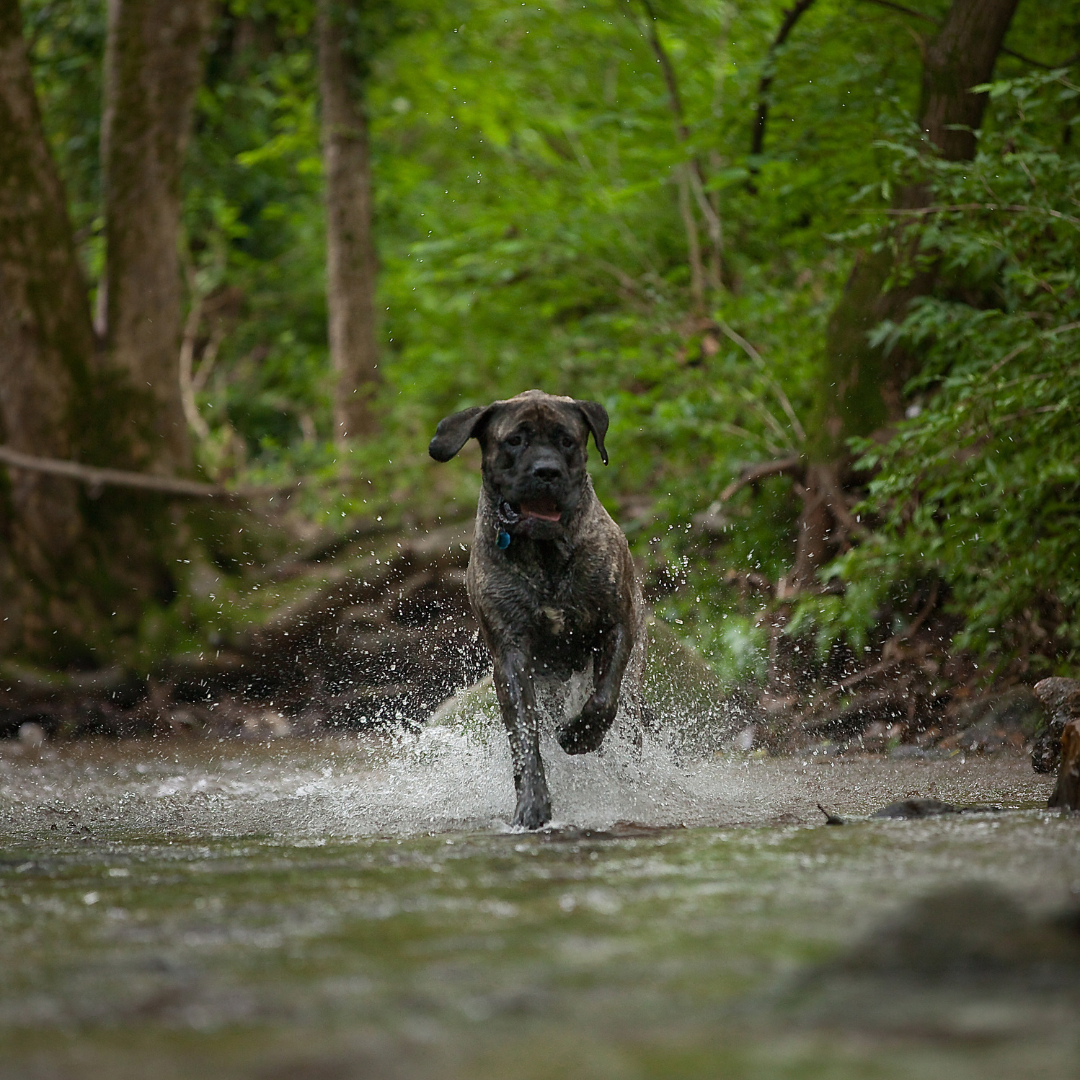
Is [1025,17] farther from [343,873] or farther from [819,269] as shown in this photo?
[343,873]

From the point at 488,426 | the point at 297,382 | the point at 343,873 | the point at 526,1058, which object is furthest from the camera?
the point at 297,382

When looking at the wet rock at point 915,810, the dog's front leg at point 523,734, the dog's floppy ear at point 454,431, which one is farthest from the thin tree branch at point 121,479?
the wet rock at point 915,810

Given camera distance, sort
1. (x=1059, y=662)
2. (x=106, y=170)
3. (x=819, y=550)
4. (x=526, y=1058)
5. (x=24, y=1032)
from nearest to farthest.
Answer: (x=526, y=1058) < (x=24, y=1032) < (x=1059, y=662) < (x=819, y=550) < (x=106, y=170)

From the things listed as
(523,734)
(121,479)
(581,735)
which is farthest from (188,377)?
(523,734)

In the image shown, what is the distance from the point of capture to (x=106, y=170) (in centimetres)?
1270

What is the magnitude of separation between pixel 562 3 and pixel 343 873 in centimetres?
1368

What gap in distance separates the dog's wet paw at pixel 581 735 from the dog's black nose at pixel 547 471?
1.06m

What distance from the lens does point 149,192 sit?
1265cm

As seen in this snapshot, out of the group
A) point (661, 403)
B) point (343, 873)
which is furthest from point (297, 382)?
point (343, 873)

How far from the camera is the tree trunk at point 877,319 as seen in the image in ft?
31.3

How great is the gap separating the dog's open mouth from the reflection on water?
3.97ft

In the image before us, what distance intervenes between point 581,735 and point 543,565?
0.77 m

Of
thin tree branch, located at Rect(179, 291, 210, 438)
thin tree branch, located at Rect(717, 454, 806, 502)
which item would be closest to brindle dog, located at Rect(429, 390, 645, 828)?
thin tree branch, located at Rect(717, 454, 806, 502)

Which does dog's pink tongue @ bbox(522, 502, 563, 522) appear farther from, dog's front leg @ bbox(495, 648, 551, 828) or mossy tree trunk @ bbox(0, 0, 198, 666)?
mossy tree trunk @ bbox(0, 0, 198, 666)
